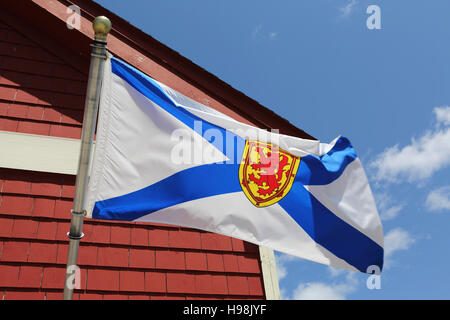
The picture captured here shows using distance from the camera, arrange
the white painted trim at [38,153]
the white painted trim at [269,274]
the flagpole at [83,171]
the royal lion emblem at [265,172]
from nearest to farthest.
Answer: the flagpole at [83,171] → the royal lion emblem at [265,172] → the white painted trim at [38,153] → the white painted trim at [269,274]

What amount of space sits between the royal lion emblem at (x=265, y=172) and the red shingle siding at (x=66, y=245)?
5.19 feet

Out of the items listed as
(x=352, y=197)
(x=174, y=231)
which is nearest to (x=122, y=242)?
(x=174, y=231)

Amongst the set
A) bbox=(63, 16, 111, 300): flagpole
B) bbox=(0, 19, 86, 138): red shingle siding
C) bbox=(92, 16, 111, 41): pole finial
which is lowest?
bbox=(63, 16, 111, 300): flagpole

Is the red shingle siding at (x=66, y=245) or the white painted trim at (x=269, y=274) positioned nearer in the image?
the red shingle siding at (x=66, y=245)

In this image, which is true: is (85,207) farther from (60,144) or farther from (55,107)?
(55,107)

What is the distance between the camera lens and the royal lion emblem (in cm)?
379

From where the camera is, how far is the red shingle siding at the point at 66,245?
4496 mm

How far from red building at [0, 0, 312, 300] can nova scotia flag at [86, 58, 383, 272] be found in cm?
148

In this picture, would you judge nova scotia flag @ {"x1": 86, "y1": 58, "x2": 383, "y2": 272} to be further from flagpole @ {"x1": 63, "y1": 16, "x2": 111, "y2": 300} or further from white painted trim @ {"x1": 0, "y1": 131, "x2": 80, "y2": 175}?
white painted trim @ {"x1": 0, "y1": 131, "x2": 80, "y2": 175}

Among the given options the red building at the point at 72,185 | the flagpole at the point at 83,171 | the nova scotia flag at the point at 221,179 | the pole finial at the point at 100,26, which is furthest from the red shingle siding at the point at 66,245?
the pole finial at the point at 100,26

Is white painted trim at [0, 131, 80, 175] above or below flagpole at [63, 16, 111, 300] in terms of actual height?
above

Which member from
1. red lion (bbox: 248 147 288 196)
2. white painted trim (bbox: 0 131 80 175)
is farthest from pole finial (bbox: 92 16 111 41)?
white painted trim (bbox: 0 131 80 175)

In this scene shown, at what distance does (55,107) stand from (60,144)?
57cm

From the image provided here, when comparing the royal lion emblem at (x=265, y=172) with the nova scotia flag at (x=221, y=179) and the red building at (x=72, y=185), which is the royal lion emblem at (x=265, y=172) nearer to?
the nova scotia flag at (x=221, y=179)
